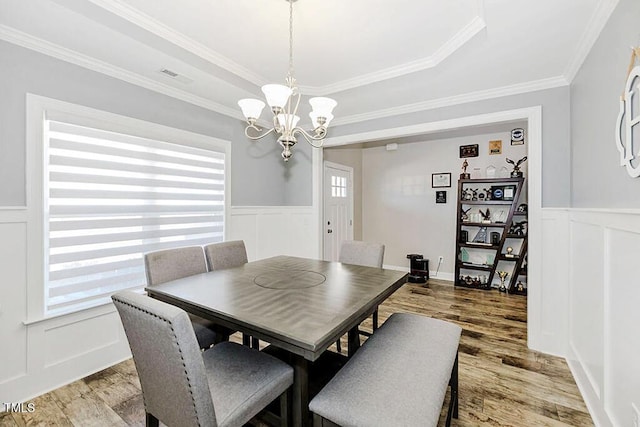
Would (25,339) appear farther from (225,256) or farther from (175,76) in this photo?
(175,76)

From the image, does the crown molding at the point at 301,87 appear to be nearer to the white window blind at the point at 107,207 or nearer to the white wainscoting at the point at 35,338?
the white window blind at the point at 107,207

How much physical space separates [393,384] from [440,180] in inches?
172

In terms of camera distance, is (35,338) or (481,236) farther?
(481,236)

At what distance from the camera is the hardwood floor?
67.4 inches

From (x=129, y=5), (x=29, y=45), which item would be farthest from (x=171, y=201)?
(x=129, y=5)

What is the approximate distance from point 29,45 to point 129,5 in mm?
864

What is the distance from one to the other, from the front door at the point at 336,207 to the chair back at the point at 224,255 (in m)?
1.99

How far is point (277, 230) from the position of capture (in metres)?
4.00

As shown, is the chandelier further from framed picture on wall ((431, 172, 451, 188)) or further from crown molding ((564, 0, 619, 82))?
framed picture on wall ((431, 172, 451, 188))

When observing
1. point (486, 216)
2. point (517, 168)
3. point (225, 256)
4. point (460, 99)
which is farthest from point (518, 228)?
point (225, 256)

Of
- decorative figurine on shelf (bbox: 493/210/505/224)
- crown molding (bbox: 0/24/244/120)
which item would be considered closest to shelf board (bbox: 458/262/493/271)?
decorative figurine on shelf (bbox: 493/210/505/224)

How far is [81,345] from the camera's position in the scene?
2182 millimetres

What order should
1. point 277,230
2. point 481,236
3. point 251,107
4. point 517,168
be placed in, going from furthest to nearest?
point 481,236 < point 517,168 < point 277,230 < point 251,107

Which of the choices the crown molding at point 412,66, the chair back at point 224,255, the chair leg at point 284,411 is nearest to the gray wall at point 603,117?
the crown molding at point 412,66
